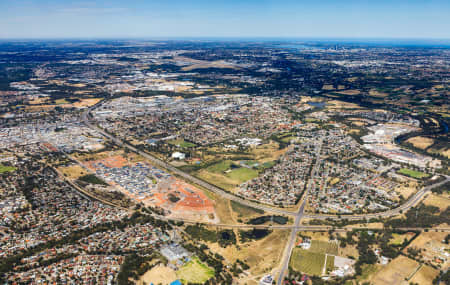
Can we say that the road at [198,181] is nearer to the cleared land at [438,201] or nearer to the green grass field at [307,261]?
the green grass field at [307,261]

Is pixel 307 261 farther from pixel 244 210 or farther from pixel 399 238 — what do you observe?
pixel 399 238

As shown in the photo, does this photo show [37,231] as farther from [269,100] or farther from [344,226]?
[269,100]

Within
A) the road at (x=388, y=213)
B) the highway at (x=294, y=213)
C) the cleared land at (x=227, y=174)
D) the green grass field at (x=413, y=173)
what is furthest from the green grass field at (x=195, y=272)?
the green grass field at (x=413, y=173)

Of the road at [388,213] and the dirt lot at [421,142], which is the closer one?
the road at [388,213]

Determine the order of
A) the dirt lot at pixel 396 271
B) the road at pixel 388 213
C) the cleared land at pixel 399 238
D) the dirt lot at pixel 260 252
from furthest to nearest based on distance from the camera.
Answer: the road at pixel 388 213
the cleared land at pixel 399 238
the dirt lot at pixel 260 252
the dirt lot at pixel 396 271

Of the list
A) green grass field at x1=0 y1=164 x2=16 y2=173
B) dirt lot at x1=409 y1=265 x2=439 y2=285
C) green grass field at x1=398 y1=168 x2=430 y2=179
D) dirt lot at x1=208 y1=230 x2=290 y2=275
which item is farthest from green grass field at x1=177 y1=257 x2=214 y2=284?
green grass field at x1=0 y1=164 x2=16 y2=173

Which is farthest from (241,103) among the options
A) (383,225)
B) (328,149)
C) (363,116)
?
(383,225)

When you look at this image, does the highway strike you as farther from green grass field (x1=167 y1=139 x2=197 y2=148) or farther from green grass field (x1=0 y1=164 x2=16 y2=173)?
green grass field (x1=0 y1=164 x2=16 y2=173)
